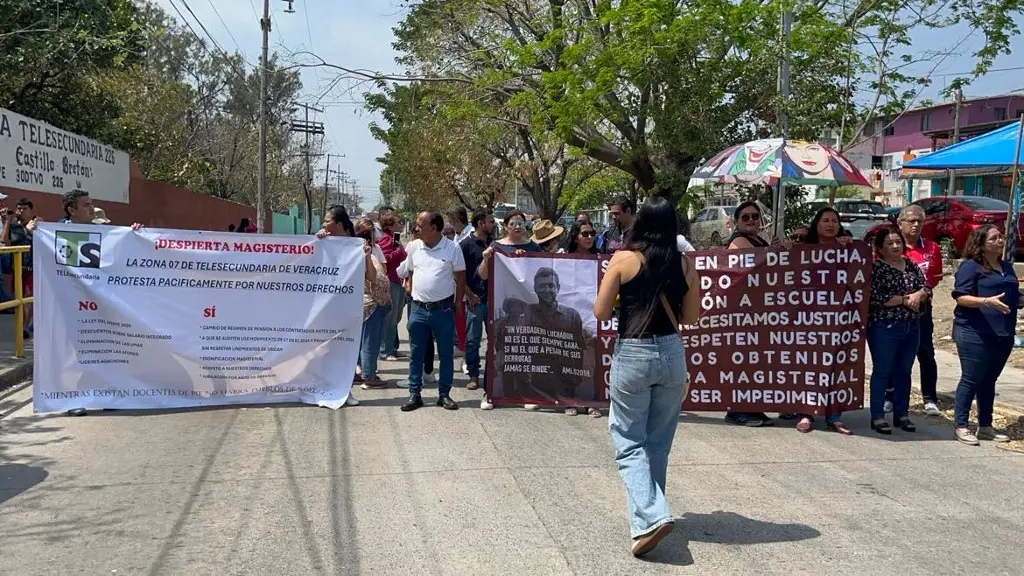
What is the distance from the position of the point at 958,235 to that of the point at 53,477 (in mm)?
18298

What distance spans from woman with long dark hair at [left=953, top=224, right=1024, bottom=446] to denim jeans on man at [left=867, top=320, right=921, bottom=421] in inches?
14.0

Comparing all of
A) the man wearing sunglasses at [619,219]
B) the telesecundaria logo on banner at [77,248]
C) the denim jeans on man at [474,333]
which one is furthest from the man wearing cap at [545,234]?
the telesecundaria logo on banner at [77,248]

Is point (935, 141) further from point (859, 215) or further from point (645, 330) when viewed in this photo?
point (645, 330)

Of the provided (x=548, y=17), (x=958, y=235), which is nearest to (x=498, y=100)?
(x=548, y=17)

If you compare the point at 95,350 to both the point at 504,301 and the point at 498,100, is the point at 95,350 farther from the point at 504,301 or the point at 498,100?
the point at 498,100

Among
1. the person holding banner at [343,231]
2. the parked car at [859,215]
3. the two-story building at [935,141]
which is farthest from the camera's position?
the two-story building at [935,141]

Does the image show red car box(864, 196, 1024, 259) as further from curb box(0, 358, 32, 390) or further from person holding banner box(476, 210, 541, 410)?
curb box(0, 358, 32, 390)

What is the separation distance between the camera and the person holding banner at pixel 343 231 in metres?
7.83

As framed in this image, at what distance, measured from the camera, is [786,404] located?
7180 mm

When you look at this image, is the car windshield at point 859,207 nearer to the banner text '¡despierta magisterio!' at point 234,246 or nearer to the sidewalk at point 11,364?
the banner text '¡despierta magisterio!' at point 234,246

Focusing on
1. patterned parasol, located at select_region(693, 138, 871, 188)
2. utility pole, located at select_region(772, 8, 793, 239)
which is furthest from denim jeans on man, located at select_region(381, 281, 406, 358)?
utility pole, located at select_region(772, 8, 793, 239)

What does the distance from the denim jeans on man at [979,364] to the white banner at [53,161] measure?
38.8ft

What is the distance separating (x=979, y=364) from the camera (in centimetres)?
659

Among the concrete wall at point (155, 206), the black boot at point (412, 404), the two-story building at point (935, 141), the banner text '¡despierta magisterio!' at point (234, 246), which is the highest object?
the two-story building at point (935, 141)
